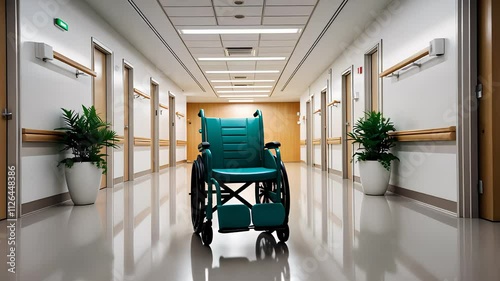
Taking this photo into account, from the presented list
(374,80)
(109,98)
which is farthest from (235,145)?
(374,80)

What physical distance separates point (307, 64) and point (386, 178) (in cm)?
555

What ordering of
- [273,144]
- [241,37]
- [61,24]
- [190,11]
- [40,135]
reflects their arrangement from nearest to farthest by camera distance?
[273,144] → [40,135] → [61,24] → [190,11] → [241,37]

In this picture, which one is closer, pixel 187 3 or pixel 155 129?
pixel 187 3

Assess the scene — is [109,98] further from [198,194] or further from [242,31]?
[198,194]

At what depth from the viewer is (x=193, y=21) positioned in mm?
6535

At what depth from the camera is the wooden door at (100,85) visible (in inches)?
247

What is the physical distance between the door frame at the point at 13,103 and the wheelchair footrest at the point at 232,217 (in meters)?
2.42

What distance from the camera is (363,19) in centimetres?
646

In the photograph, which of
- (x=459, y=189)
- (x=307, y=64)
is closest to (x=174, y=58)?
(x=307, y=64)

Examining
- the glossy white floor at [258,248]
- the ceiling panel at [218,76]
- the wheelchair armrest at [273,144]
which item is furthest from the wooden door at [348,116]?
the wheelchair armrest at [273,144]

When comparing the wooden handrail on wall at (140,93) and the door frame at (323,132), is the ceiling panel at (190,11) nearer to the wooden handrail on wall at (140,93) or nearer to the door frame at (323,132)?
the wooden handrail on wall at (140,93)

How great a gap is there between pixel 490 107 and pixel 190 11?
4314 millimetres

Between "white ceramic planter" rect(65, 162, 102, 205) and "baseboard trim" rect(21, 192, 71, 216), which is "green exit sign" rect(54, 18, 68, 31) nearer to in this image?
"white ceramic planter" rect(65, 162, 102, 205)

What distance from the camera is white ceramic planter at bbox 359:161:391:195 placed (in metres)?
5.27
